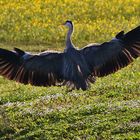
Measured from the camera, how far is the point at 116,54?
468 inches

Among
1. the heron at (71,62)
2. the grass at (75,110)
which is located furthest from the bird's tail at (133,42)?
the grass at (75,110)

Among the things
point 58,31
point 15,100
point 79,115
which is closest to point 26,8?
point 58,31

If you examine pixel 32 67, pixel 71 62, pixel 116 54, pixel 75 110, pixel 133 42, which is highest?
pixel 133 42

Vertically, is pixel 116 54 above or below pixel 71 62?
above

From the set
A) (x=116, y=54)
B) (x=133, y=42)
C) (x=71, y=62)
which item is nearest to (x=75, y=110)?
Answer: (x=116, y=54)

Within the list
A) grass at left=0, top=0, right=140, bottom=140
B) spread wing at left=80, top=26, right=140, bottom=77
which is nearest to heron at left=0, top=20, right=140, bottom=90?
spread wing at left=80, top=26, right=140, bottom=77

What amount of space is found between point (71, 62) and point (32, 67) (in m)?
0.77

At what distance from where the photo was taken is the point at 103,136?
11.3 metres

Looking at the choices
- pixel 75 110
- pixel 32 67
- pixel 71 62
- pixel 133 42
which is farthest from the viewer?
pixel 75 110

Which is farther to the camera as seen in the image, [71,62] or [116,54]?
[116,54]

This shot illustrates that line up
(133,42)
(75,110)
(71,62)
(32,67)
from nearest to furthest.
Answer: (71,62) → (32,67) → (133,42) → (75,110)

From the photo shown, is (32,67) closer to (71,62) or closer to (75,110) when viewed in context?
(71,62)

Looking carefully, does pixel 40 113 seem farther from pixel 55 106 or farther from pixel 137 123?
pixel 137 123

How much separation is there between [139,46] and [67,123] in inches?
76.7
